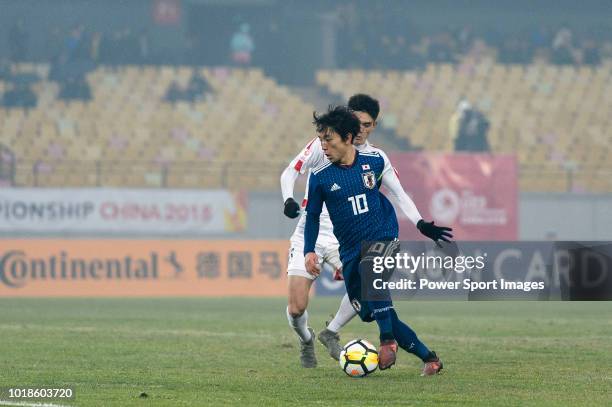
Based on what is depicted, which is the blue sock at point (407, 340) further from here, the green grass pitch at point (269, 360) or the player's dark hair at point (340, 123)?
the player's dark hair at point (340, 123)

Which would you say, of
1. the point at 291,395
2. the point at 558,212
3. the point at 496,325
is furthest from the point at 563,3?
the point at 291,395

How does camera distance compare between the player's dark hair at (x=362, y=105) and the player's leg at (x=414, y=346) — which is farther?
the player's dark hair at (x=362, y=105)

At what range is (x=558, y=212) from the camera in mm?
28891

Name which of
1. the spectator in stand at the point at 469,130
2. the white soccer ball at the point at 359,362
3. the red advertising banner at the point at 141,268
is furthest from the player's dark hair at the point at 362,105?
the spectator in stand at the point at 469,130

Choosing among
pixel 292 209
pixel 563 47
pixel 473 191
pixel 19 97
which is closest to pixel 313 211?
pixel 292 209

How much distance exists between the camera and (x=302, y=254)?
10227 millimetres

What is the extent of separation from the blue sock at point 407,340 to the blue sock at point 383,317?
0.50ft

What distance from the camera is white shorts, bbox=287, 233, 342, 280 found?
33.2ft

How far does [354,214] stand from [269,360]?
2.14 metres

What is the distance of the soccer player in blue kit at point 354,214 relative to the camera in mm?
9070

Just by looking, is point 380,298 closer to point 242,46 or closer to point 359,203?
point 359,203

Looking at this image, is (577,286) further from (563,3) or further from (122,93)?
(563,3)

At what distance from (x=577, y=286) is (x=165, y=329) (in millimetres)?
6885

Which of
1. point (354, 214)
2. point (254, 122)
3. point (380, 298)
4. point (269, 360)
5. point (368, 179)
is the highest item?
point (368, 179)
